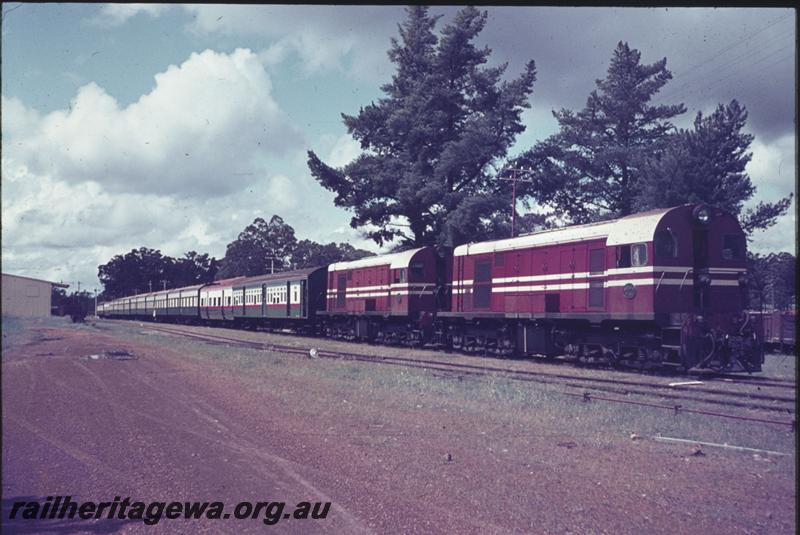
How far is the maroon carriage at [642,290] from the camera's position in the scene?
654 inches

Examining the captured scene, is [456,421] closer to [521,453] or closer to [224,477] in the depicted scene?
[521,453]

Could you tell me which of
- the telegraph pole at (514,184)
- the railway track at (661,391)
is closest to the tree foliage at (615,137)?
the telegraph pole at (514,184)

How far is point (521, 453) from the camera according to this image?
8.72 m

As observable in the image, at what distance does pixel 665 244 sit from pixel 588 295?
2.99m

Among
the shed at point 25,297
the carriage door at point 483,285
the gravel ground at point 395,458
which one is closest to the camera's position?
the shed at point 25,297

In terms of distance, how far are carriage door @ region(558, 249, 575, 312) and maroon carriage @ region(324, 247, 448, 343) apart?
855 cm

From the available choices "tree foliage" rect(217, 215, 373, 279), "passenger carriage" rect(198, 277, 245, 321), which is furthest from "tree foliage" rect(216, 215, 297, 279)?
"passenger carriage" rect(198, 277, 245, 321)

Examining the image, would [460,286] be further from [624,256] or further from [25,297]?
[25,297]

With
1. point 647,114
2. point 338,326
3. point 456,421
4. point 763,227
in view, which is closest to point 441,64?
point 647,114

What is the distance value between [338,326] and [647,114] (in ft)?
74.8

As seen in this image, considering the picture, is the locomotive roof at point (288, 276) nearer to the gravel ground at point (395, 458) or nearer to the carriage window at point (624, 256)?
the carriage window at point (624, 256)

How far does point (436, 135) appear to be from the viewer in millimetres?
35469

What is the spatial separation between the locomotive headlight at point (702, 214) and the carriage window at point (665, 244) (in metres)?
0.98

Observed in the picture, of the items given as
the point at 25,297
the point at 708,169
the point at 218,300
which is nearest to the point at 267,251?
the point at 218,300
